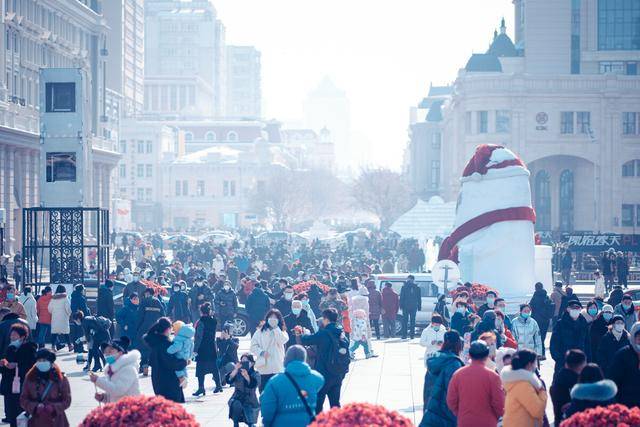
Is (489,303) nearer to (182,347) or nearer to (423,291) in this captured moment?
(423,291)

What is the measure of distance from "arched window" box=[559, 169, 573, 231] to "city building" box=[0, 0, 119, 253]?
28.4 meters

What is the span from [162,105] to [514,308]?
15141 cm

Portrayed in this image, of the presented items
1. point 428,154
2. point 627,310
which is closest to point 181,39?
point 428,154

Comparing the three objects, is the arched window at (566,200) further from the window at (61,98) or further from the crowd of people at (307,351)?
the window at (61,98)

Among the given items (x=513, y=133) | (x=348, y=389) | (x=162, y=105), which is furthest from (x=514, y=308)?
(x=162, y=105)

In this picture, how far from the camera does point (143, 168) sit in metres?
116

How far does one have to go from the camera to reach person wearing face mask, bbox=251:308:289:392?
1504cm

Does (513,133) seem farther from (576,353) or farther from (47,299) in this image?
(576,353)

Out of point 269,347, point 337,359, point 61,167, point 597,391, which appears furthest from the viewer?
point 61,167

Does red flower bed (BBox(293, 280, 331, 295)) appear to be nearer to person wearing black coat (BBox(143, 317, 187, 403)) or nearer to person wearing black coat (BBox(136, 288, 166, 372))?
person wearing black coat (BBox(136, 288, 166, 372))

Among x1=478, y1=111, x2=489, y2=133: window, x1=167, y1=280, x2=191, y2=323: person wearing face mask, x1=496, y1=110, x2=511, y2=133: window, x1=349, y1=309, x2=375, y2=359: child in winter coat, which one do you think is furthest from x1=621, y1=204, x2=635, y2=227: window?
x1=349, y1=309, x2=375, y2=359: child in winter coat

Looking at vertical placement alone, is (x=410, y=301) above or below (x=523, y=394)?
below

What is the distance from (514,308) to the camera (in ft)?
88.5

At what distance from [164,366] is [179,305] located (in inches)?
454
